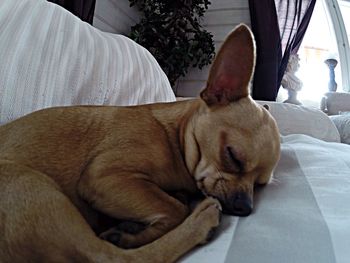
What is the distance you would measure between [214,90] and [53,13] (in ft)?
2.28

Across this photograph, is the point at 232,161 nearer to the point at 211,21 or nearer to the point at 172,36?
the point at 172,36

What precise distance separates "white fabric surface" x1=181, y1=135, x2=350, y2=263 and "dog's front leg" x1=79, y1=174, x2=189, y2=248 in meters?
0.10

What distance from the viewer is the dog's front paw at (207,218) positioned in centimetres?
61

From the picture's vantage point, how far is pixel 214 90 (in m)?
0.91

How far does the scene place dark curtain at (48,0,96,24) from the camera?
227 cm

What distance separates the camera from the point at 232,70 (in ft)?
2.86

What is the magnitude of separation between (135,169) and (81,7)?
6.11ft

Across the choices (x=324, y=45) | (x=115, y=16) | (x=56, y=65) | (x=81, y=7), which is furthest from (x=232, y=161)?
(x=324, y=45)

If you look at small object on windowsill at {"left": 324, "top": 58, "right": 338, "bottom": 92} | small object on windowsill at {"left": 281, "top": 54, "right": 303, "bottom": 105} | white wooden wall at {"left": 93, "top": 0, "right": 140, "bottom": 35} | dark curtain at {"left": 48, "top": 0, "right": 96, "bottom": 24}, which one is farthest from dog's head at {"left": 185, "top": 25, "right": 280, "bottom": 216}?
small object on windowsill at {"left": 324, "top": 58, "right": 338, "bottom": 92}

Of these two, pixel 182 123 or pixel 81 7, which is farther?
pixel 81 7

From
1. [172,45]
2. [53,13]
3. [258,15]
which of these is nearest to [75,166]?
[53,13]

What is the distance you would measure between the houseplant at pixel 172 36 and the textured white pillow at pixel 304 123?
3.24 ft

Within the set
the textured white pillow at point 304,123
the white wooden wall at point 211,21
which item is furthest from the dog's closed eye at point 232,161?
the white wooden wall at point 211,21

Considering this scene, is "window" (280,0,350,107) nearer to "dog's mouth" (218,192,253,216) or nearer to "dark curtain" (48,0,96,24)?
"dark curtain" (48,0,96,24)
